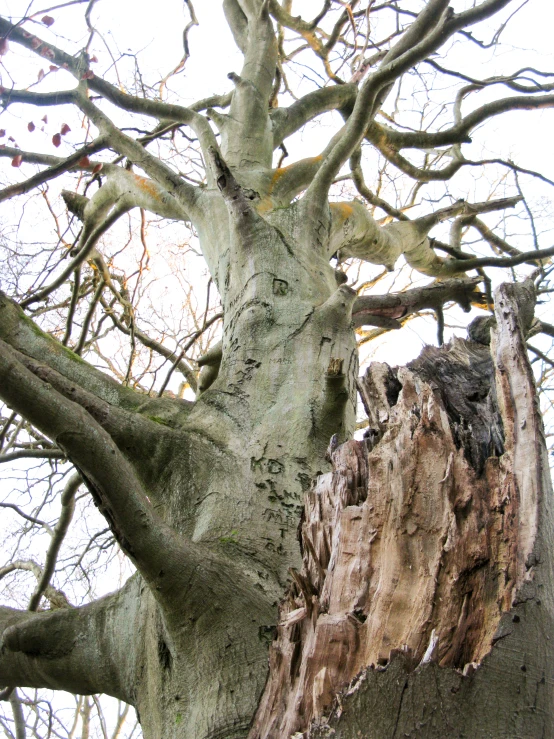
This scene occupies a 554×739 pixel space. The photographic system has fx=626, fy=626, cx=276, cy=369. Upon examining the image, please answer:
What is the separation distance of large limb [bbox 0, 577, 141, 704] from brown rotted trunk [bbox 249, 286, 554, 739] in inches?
23.8

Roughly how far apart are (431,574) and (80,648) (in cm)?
112

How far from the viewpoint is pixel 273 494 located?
6.06 feet

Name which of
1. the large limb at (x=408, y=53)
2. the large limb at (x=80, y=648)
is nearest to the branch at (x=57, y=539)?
the large limb at (x=80, y=648)

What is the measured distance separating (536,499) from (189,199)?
8.75ft

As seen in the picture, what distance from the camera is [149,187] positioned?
12.3 ft

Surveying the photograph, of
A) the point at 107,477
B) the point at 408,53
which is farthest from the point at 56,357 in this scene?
the point at 408,53

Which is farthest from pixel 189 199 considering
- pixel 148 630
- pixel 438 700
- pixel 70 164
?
pixel 438 700

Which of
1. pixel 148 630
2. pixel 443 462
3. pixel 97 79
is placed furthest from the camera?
pixel 97 79

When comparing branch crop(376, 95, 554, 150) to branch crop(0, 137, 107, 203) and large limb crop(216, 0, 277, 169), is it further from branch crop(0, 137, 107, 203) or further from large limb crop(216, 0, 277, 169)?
branch crop(0, 137, 107, 203)

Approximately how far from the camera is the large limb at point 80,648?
1710 mm

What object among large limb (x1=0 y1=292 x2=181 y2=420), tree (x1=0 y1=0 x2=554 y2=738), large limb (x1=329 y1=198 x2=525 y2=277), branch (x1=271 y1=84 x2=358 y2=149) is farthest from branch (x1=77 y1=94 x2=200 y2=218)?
large limb (x1=0 y1=292 x2=181 y2=420)

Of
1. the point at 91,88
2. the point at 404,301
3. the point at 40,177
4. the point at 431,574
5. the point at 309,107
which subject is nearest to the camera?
the point at 431,574

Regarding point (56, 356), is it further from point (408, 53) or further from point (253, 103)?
point (253, 103)

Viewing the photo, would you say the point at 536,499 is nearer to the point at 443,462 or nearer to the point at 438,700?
the point at 443,462
